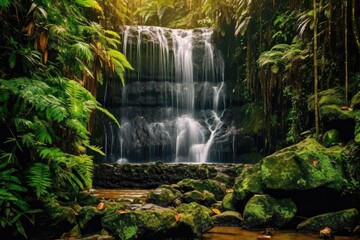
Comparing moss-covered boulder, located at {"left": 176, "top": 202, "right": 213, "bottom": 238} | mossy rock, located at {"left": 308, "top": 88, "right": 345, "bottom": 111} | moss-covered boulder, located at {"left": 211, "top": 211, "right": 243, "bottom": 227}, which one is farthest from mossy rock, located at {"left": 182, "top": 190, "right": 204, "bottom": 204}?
mossy rock, located at {"left": 308, "top": 88, "right": 345, "bottom": 111}

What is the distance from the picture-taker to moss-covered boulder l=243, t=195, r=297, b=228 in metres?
4.56

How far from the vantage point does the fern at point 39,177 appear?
10.6 feet

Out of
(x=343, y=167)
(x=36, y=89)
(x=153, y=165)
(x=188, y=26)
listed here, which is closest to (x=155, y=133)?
(x=153, y=165)

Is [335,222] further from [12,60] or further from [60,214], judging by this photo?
[12,60]

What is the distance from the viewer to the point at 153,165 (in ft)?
29.5

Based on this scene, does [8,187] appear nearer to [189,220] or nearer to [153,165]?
[189,220]

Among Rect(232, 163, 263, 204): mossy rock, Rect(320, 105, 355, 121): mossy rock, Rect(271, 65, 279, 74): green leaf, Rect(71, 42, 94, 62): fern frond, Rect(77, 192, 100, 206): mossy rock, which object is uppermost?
Rect(271, 65, 279, 74): green leaf

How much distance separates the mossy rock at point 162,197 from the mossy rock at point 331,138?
112 inches

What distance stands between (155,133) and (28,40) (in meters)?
9.62

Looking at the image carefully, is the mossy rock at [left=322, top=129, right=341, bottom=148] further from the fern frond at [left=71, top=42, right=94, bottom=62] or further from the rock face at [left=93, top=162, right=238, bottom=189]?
the fern frond at [left=71, top=42, right=94, bottom=62]

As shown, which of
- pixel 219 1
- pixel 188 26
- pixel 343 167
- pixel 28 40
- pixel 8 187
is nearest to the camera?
pixel 8 187

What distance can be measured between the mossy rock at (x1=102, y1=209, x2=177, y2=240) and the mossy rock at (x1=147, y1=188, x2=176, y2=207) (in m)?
1.71

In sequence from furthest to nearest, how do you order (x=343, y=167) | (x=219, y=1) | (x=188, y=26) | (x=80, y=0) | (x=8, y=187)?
(x=188, y=26) → (x=219, y=1) → (x=343, y=167) → (x=80, y=0) → (x=8, y=187)

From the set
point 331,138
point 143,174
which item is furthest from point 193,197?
point 143,174
